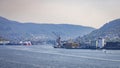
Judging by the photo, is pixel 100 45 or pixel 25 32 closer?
pixel 100 45

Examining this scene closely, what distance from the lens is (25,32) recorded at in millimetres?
174500

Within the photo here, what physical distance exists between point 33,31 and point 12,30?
1206cm

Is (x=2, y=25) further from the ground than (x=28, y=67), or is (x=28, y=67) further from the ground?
(x=2, y=25)

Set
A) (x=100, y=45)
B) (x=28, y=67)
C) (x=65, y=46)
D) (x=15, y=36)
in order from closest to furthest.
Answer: (x=28, y=67)
(x=100, y=45)
(x=65, y=46)
(x=15, y=36)

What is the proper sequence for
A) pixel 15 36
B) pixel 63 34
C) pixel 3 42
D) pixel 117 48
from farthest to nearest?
pixel 63 34 < pixel 15 36 < pixel 3 42 < pixel 117 48

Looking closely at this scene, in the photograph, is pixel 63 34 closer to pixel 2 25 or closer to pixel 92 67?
pixel 2 25

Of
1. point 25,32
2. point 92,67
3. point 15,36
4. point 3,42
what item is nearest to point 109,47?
point 92,67

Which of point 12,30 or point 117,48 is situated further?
point 12,30

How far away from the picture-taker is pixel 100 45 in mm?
71625

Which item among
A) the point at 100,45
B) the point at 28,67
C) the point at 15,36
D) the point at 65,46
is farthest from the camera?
the point at 15,36

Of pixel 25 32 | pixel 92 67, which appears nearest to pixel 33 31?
pixel 25 32

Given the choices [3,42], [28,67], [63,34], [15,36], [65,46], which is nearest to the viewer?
[28,67]

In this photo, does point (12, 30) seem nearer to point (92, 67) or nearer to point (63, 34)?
point (63, 34)

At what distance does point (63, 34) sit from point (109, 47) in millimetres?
102469
